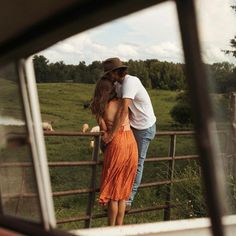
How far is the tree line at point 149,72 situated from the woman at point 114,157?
0.18m

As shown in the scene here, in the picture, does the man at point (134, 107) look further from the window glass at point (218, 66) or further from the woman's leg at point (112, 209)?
the window glass at point (218, 66)

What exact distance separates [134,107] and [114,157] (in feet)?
1.36

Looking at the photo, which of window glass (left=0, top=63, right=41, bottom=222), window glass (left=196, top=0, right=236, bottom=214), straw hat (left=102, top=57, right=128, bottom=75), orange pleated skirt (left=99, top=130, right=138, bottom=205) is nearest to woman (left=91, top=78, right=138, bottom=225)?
orange pleated skirt (left=99, top=130, right=138, bottom=205)

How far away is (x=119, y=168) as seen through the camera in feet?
17.2

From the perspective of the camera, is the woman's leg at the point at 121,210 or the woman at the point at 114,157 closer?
the woman at the point at 114,157

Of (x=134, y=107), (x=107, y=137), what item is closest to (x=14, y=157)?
(x=107, y=137)

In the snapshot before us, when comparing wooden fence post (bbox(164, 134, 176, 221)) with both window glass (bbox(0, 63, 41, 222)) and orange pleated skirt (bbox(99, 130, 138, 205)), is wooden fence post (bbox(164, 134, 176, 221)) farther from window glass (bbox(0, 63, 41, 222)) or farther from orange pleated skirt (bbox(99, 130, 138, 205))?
window glass (bbox(0, 63, 41, 222))

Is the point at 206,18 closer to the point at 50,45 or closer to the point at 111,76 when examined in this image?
the point at 50,45

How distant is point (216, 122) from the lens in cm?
136

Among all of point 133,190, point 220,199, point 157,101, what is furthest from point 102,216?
point 157,101

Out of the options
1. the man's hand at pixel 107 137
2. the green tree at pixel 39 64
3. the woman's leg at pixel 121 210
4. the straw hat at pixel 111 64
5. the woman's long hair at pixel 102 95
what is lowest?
the woman's leg at pixel 121 210

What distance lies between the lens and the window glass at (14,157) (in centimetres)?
201

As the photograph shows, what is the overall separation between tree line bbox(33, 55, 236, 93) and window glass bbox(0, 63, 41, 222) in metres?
0.12

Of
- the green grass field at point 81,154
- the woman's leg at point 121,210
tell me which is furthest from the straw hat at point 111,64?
the woman's leg at point 121,210
